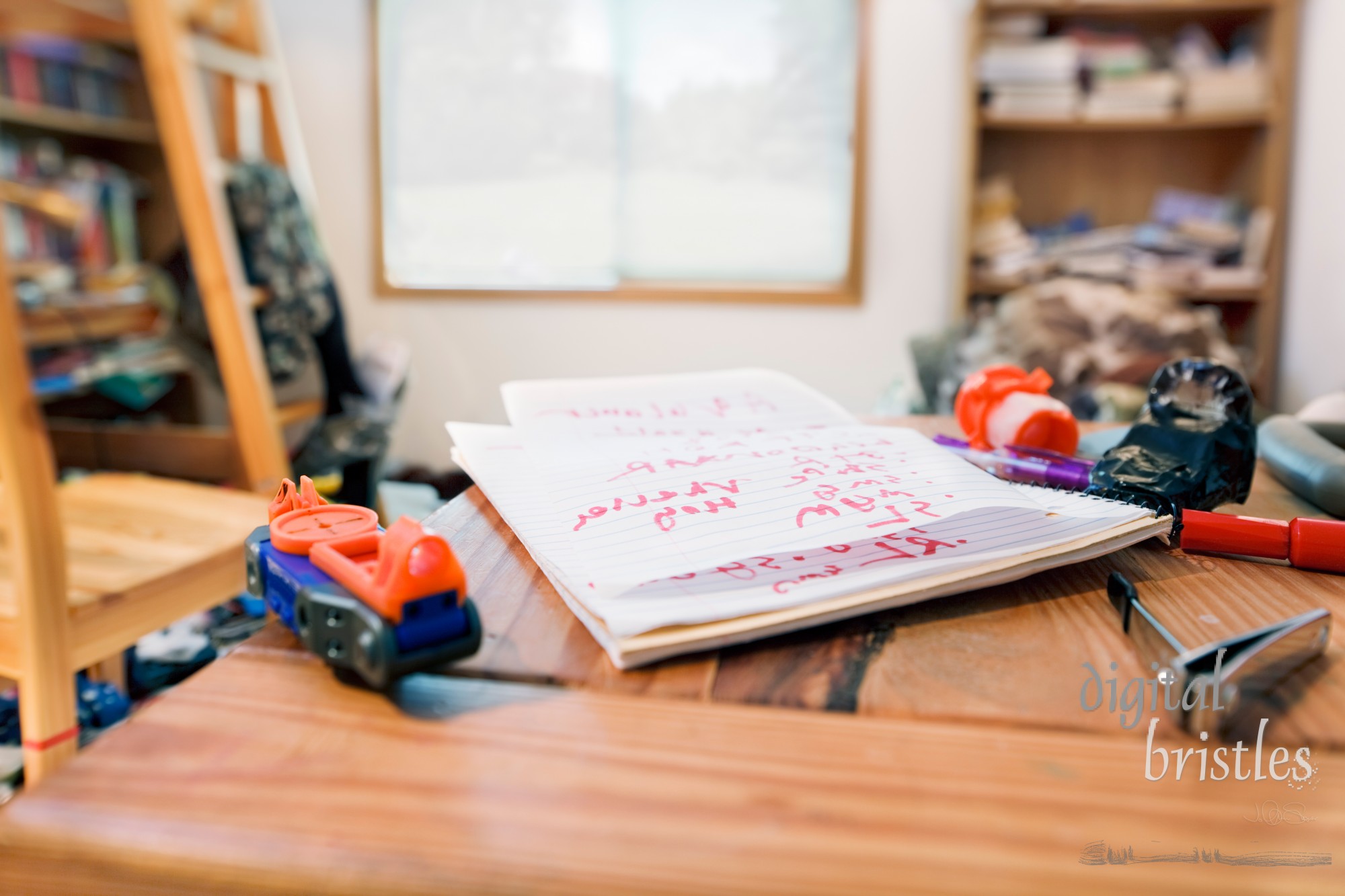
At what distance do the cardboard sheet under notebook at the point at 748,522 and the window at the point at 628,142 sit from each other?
202 centimetres

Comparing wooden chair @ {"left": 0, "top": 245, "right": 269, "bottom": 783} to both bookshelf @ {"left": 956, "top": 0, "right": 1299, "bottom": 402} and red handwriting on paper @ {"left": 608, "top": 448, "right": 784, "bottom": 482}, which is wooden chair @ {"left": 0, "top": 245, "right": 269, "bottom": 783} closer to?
red handwriting on paper @ {"left": 608, "top": 448, "right": 784, "bottom": 482}

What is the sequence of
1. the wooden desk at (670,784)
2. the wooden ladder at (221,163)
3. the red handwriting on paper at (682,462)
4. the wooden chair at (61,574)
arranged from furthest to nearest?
the wooden ladder at (221,163), the wooden chair at (61,574), the red handwriting on paper at (682,462), the wooden desk at (670,784)

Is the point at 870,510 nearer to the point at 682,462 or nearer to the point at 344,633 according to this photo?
the point at 682,462

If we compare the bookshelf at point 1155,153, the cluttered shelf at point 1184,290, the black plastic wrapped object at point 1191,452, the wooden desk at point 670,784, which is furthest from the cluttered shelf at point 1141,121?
the wooden desk at point 670,784

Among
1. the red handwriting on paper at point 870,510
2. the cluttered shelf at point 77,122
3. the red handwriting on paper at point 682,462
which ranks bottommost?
the red handwriting on paper at point 870,510

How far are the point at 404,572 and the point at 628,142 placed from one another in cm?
237

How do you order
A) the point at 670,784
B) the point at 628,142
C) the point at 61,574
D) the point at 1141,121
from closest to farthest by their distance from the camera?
the point at 670,784, the point at 61,574, the point at 1141,121, the point at 628,142

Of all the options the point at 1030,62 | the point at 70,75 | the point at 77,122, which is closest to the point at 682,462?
the point at 1030,62

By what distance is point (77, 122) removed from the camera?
2277 millimetres

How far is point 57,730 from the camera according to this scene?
2.85 ft

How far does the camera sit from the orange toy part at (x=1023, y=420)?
0.54 m

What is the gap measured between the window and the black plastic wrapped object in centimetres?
197

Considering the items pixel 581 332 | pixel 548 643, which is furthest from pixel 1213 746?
pixel 581 332

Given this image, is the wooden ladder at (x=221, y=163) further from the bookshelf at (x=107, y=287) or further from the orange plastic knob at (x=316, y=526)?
the orange plastic knob at (x=316, y=526)
